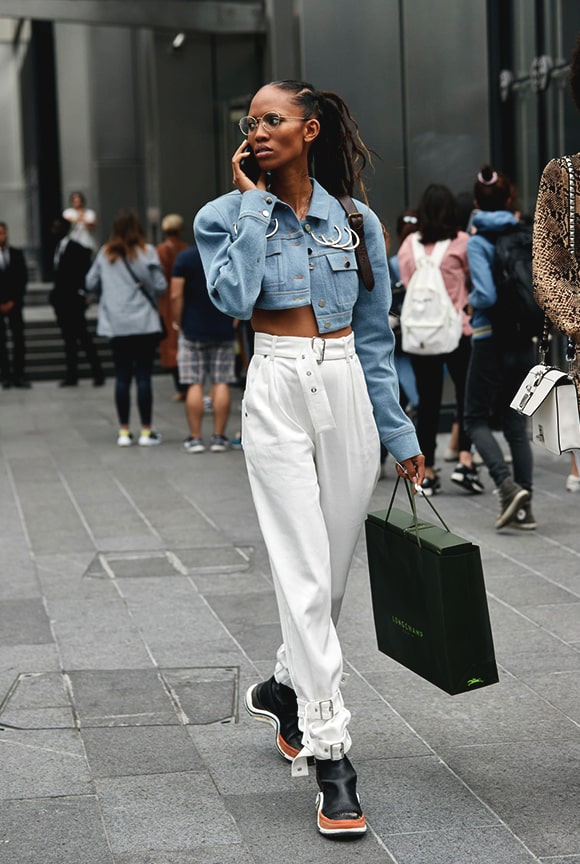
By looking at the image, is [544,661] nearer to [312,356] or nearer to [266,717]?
[266,717]

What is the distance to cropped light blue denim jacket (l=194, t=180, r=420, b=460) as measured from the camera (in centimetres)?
361

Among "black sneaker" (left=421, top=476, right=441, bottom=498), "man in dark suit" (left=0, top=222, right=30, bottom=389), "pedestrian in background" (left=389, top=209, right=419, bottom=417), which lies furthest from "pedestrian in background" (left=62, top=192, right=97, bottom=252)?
"black sneaker" (left=421, top=476, right=441, bottom=498)

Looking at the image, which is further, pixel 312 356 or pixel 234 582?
pixel 234 582

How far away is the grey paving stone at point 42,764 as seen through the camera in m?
3.90

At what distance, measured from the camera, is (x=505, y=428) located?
7879 millimetres

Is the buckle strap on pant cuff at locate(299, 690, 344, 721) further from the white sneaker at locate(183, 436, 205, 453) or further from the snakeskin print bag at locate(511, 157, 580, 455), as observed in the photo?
the white sneaker at locate(183, 436, 205, 453)

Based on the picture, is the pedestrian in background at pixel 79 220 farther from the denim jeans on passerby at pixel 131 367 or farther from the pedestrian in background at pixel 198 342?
the pedestrian in background at pixel 198 342

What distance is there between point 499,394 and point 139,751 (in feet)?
14.0

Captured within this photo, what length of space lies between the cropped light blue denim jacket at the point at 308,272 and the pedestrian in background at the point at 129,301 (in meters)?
7.71

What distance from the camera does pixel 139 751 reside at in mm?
4219

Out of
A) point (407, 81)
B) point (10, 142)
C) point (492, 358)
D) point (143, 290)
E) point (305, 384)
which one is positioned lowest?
point (492, 358)

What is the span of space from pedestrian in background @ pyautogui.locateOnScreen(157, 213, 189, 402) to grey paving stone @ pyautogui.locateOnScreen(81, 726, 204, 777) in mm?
9295

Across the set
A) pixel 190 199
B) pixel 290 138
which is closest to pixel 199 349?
pixel 290 138

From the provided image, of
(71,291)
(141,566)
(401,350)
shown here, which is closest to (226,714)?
(141,566)
